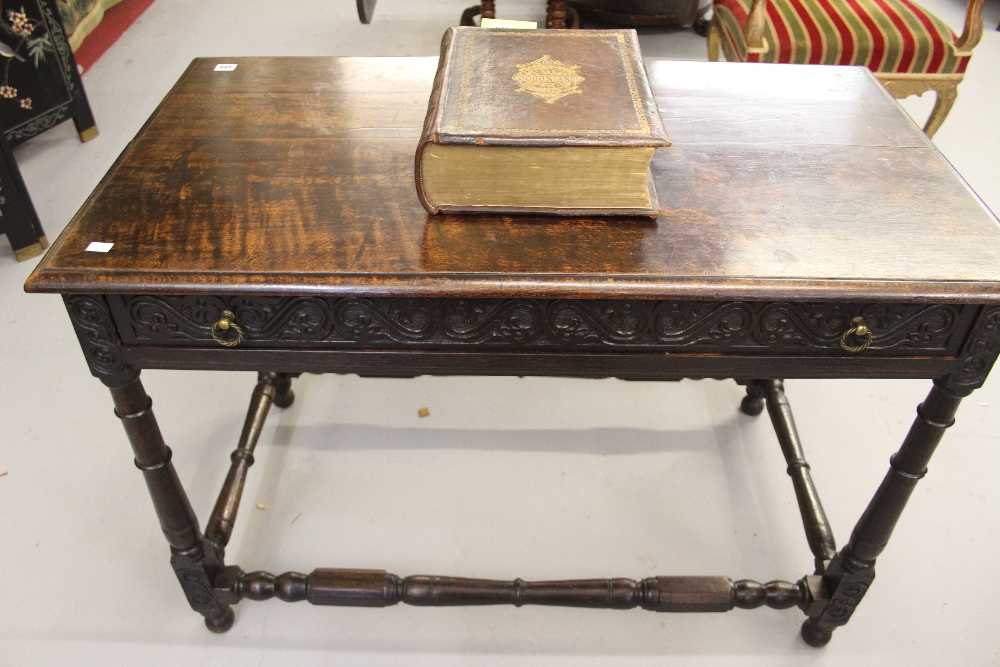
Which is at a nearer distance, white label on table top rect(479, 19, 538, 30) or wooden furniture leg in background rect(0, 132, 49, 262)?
white label on table top rect(479, 19, 538, 30)

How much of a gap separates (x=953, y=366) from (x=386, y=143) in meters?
1.01

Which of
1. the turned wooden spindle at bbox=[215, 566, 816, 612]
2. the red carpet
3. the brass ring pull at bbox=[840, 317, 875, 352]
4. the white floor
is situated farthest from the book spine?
the red carpet

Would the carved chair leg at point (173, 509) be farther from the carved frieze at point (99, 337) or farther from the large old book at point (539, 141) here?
the large old book at point (539, 141)

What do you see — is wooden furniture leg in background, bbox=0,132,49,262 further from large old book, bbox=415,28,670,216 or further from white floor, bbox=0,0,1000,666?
large old book, bbox=415,28,670,216

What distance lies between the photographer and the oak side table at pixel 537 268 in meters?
1.16

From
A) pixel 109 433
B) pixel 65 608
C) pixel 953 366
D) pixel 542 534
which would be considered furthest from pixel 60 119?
pixel 953 366

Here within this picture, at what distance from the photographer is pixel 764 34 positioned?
2.77 metres

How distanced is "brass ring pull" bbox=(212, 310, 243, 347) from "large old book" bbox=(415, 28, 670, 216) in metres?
0.34

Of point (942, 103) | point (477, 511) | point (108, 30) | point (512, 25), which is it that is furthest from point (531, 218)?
point (108, 30)

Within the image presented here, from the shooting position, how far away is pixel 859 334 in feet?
4.00

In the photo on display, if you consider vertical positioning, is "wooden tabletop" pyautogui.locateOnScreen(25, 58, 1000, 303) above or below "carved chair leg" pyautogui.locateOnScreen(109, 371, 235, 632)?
above

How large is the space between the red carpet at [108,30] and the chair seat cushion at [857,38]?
3.06 metres

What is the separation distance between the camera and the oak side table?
3.82 feet

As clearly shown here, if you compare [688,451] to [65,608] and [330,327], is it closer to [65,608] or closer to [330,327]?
[330,327]
